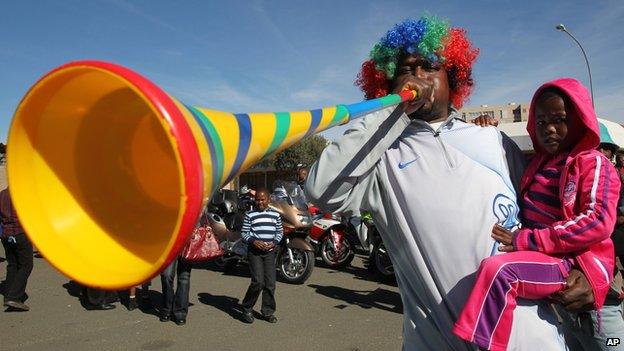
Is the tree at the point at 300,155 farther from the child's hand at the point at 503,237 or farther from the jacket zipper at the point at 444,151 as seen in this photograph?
the child's hand at the point at 503,237

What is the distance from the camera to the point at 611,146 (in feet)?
13.2

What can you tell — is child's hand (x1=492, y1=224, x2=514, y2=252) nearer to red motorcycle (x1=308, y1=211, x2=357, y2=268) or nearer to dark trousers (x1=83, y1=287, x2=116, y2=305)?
dark trousers (x1=83, y1=287, x2=116, y2=305)

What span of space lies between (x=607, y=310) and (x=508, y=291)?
4.76 ft

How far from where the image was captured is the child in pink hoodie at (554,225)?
5.16 ft

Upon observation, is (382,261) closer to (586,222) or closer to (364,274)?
(364,274)

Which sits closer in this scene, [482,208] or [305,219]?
[482,208]

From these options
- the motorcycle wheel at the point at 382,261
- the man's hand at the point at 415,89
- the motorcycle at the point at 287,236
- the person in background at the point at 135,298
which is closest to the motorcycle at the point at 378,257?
the motorcycle wheel at the point at 382,261

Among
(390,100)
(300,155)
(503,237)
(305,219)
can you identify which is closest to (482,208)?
(503,237)

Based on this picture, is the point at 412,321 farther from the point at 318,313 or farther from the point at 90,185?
the point at 318,313

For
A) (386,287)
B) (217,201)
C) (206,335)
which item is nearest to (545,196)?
(206,335)

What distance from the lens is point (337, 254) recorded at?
930cm

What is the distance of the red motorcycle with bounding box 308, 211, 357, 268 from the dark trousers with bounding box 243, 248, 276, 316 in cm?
257

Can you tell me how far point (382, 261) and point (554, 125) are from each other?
651 cm

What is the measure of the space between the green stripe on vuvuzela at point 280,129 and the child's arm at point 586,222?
3.17 ft
